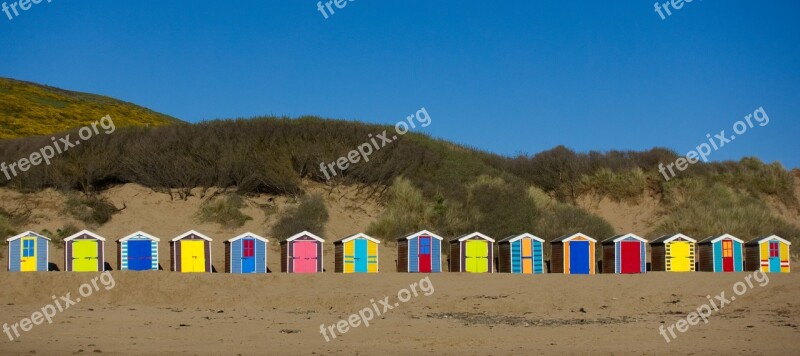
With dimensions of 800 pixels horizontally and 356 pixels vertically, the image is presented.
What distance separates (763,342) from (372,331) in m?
7.72

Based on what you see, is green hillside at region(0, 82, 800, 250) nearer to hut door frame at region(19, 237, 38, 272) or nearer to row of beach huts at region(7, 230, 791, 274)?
row of beach huts at region(7, 230, 791, 274)

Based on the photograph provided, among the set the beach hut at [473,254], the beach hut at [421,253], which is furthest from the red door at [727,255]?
the beach hut at [421,253]

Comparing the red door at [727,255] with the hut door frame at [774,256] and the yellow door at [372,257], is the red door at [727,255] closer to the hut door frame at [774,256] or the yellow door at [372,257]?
the hut door frame at [774,256]

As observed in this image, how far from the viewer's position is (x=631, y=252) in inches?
1313

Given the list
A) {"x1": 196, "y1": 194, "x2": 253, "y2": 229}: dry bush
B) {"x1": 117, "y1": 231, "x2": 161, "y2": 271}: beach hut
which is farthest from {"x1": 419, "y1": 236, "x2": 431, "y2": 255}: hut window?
{"x1": 196, "y1": 194, "x2": 253, "y2": 229}: dry bush

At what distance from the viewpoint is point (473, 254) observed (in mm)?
33156

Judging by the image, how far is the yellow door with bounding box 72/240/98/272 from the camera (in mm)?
30578

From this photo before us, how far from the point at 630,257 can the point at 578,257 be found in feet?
5.90

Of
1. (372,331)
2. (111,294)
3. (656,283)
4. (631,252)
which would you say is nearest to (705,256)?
(631,252)

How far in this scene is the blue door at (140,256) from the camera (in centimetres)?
3077

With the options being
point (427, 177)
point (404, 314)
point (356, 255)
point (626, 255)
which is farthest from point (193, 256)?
point (427, 177)

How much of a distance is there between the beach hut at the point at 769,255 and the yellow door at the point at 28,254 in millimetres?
24147

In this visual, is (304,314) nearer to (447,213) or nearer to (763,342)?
(763,342)

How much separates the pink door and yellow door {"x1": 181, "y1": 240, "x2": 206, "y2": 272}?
3005 mm
